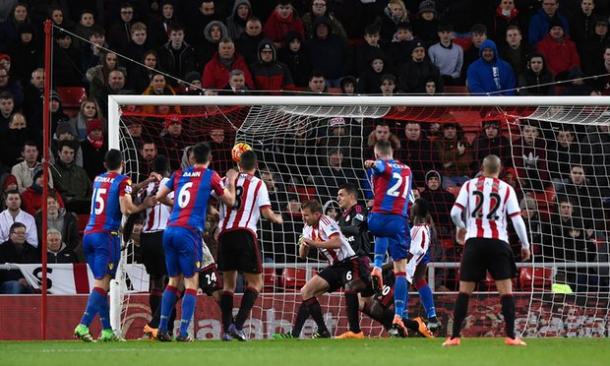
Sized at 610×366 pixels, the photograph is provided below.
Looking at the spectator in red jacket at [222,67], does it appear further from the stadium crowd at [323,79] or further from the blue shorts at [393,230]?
the blue shorts at [393,230]

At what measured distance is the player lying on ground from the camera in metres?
16.4

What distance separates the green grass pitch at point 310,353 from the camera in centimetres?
1235

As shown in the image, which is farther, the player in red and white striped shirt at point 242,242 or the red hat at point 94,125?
the red hat at point 94,125

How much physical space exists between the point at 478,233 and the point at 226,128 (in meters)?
6.01

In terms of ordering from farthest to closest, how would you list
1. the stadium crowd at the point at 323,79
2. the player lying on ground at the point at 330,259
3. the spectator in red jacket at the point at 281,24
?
the spectator in red jacket at the point at 281,24, the stadium crowd at the point at 323,79, the player lying on ground at the point at 330,259

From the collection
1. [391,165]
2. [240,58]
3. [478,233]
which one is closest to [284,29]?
[240,58]

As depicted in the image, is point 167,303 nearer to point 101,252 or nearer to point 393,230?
point 101,252

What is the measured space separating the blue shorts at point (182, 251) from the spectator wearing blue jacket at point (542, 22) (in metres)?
10.3

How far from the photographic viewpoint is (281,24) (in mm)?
23016

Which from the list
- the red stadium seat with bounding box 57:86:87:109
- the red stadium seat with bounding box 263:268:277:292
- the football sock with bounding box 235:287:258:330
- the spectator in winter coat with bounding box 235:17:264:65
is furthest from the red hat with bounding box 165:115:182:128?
the football sock with bounding box 235:287:258:330

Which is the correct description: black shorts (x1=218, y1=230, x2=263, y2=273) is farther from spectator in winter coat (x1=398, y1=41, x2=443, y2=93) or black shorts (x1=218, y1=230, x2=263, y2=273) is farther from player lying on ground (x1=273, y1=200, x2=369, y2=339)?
spectator in winter coat (x1=398, y1=41, x2=443, y2=93)

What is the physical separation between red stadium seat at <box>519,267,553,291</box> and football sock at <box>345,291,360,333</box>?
326cm

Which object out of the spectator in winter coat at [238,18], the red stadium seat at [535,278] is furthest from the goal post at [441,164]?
the spectator in winter coat at [238,18]

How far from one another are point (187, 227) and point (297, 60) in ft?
26.6
